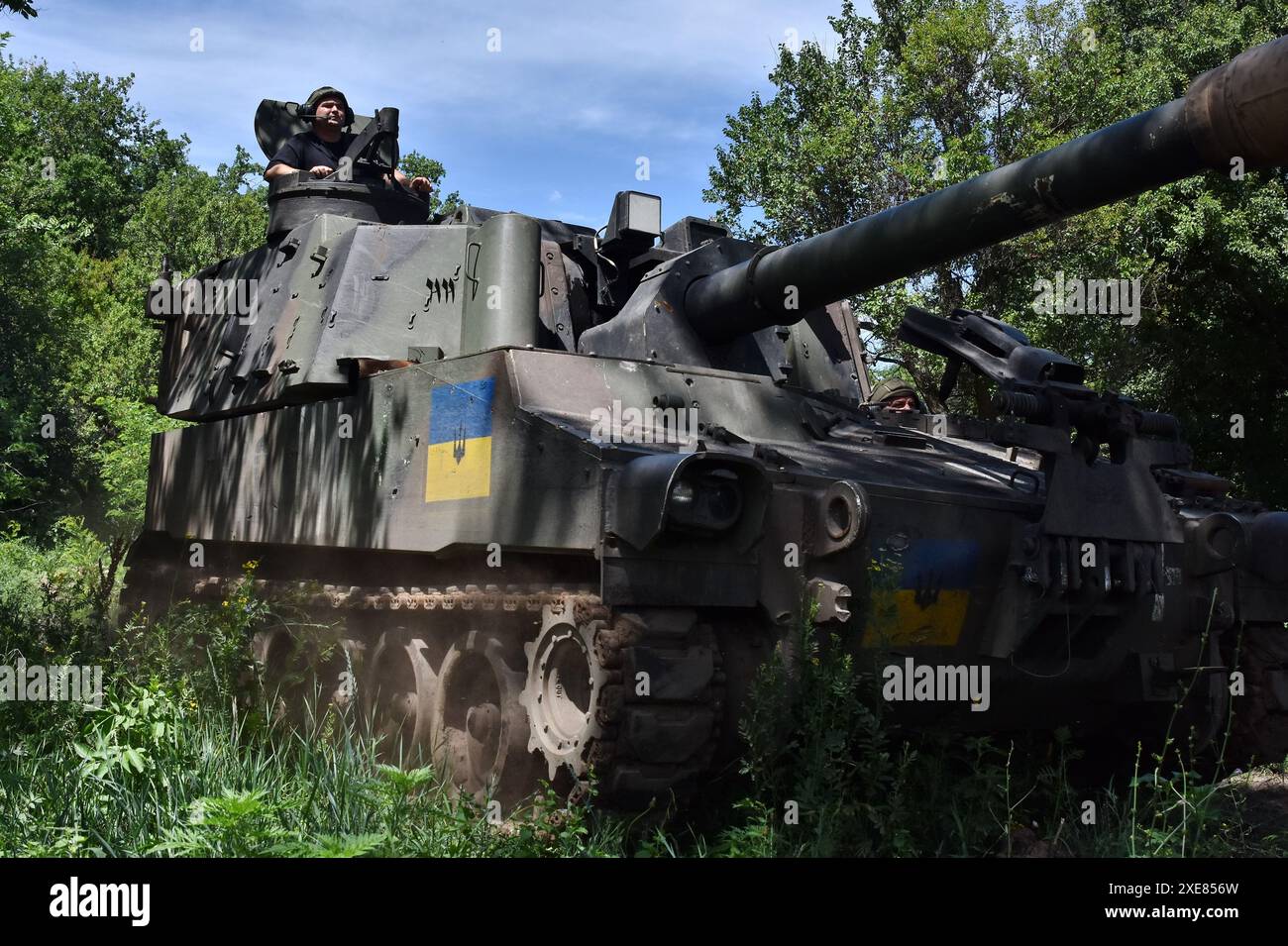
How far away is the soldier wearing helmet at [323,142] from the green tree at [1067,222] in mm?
9707

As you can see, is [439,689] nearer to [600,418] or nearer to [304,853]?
[600,418]

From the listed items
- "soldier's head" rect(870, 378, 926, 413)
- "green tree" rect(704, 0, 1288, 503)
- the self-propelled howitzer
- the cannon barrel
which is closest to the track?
the self-propelled howitzer

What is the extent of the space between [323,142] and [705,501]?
5340 millimetres

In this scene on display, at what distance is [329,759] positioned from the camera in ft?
19.7

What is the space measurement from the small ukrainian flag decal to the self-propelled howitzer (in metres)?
0.02

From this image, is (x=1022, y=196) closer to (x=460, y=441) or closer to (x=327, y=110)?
(x=460, y=441)

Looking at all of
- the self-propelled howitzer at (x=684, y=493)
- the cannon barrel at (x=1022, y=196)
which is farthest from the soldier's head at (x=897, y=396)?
the cannon barrel at (x=1022, y=196)

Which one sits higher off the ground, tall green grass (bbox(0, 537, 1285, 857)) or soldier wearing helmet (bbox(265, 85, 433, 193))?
soldier wearing helmet (bbox(265, 85, 433, 193))

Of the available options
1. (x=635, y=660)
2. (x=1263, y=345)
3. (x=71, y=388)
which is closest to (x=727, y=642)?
(x=635, y=660)

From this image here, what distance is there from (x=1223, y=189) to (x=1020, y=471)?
11762mm

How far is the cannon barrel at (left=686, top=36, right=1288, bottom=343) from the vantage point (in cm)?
444

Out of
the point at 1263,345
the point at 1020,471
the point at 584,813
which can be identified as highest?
the point at 1263,345

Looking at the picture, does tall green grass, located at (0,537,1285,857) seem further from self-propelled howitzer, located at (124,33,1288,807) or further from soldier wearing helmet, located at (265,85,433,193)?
soldier wearing helmet, located at (265,85,433,193)

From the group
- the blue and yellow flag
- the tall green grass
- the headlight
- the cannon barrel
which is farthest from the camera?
the blue and yellow flag
